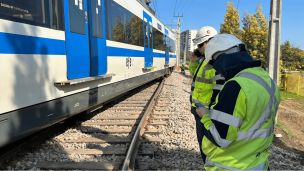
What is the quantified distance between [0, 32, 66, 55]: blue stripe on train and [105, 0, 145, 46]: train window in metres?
2.03

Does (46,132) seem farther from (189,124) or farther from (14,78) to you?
(189,124)

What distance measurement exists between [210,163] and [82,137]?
3347 mm

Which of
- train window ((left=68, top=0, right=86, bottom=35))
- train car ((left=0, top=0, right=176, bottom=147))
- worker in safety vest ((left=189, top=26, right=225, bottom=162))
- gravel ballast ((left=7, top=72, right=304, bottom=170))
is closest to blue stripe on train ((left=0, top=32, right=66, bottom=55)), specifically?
train car ((left=0, top=0, right=176, bottom=147))

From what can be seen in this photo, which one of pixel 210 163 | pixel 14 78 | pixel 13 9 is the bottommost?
pixel 210 163

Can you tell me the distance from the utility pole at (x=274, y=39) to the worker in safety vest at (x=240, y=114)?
5874 millimetres

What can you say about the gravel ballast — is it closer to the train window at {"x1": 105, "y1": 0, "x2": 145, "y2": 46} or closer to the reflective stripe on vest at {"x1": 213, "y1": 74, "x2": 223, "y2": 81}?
the reflective stripe on vest at {"x1": 213, "y1": 74, "x2": 223, "y2": 81}

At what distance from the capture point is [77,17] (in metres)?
4.34

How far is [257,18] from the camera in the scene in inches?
846

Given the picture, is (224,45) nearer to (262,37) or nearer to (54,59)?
(54,59)

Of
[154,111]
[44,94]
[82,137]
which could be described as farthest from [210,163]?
[154,111]

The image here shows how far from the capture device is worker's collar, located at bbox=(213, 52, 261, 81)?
1.57 m

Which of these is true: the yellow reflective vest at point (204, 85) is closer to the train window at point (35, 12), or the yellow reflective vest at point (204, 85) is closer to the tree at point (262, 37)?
the train window at point (35, 12)

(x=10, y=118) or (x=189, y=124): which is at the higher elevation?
(x=10, y=118)

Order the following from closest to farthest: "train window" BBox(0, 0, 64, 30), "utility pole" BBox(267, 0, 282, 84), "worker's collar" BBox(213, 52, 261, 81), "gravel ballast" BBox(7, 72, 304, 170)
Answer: "worker's collar" BBox(213, 52, 261, 81) → "train window" BBox(0, 0, 64, 30) → "gravel ballast" BBox(7, 72, 304, 170) → "utility pole" BBox(267, 0, 282, 84)
